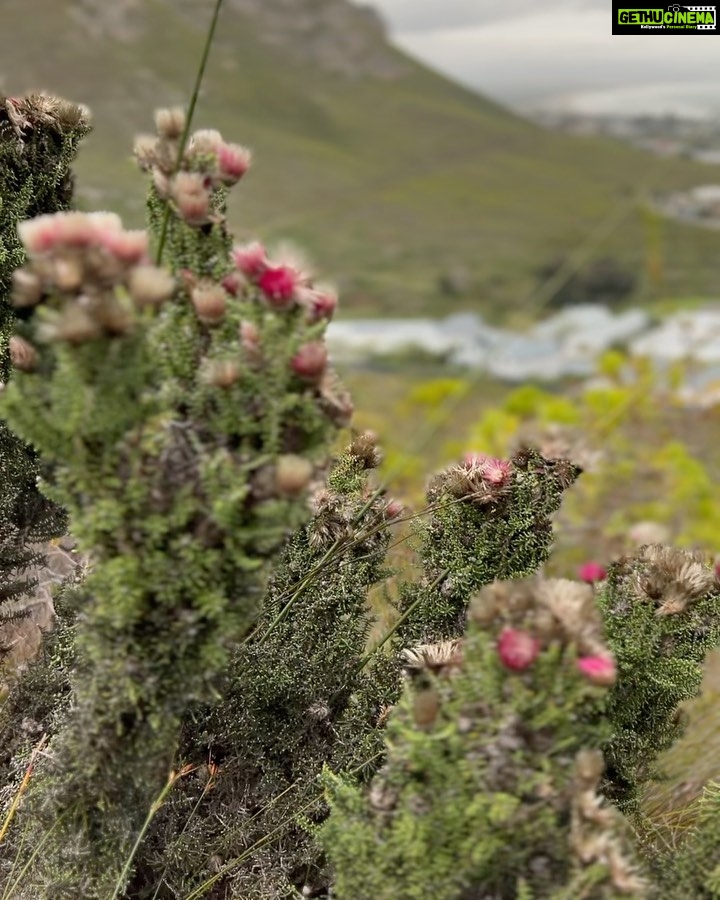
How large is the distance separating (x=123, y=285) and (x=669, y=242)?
1120 mm

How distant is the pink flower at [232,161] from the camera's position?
1.48 m

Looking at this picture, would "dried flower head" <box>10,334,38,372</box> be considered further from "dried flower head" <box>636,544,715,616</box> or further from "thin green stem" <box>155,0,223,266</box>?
"dried flower head" <box>636,544,715,616</box>

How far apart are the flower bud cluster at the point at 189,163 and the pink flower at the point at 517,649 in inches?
34.5

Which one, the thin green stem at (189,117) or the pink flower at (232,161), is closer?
the thin green stem at (189,117)

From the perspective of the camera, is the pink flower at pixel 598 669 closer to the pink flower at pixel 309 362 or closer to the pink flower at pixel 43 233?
the pink flower at pixel 309 362

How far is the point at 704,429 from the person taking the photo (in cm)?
993

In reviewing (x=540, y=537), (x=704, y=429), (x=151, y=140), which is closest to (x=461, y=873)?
(x=540, y=537)

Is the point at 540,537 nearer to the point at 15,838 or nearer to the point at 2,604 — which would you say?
the point at 15,838

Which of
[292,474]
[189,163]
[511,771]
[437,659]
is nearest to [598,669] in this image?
[511,771]

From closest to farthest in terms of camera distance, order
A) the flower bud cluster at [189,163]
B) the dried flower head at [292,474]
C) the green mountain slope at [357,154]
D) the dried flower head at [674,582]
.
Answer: the dried flower head at [292,474], the flower bud cluster at [189,163], the green mountain slope at [357,154], the dried flower head at [674,582]

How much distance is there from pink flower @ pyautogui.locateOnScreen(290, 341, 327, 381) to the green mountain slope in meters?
0.32

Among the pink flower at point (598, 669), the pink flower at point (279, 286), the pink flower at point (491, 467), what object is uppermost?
the pink flower at point (279, 286)

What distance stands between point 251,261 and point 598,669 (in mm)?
845

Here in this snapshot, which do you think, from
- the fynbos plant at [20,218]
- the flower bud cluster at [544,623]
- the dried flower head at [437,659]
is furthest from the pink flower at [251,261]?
the fynbos plant at [20,218]
